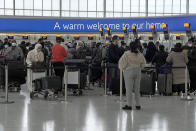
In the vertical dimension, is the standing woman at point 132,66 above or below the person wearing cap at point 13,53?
below

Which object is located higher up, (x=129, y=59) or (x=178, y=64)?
(x=129, y=59)

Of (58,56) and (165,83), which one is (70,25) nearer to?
(165,83)

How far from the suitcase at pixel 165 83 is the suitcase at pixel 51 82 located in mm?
3367

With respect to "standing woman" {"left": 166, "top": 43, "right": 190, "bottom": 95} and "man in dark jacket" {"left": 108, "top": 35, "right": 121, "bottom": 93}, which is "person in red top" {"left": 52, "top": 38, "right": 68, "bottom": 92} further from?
"standing woman" {"left": 166, "top": 43, "right": 190, "bottom": 95}

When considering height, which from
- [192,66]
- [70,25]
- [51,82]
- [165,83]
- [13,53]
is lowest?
[165,83]

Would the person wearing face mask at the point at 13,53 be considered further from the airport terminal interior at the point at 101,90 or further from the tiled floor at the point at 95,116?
the tiled floor at the point at 95,116

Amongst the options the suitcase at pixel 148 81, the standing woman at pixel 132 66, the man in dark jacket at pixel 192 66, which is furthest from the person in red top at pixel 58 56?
the man in dark jacket at pixel 192 66

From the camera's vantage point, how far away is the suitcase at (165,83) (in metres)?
12.7

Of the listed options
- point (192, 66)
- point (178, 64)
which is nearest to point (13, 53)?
point (178, 64)

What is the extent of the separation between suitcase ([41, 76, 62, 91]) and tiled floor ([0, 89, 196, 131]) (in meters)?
0.45

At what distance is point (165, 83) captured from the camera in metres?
12.8

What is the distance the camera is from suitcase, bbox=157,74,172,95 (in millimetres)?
12703

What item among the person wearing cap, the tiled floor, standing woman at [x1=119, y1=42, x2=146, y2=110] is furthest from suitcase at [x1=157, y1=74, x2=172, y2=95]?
the person wearing cap

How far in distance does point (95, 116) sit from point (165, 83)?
15.9 feet
